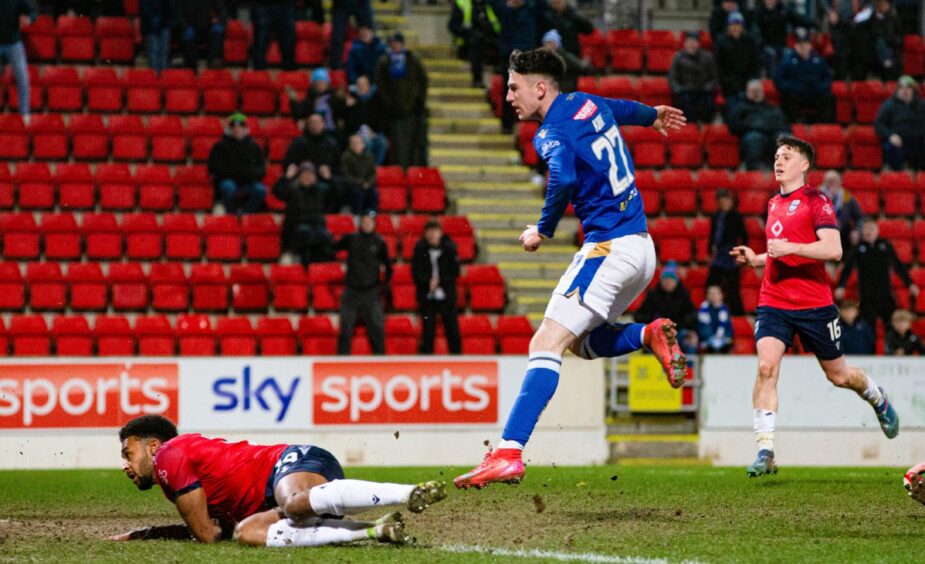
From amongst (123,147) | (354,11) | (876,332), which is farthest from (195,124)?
(876,332)

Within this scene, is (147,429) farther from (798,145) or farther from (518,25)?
(518,25)

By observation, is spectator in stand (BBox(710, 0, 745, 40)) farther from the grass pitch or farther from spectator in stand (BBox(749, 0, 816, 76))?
the grass pitch

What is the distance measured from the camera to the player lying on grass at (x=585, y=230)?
27.7ft

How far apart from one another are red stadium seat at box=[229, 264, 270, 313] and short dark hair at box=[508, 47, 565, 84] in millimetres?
9909

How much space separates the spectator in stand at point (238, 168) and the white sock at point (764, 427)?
10.4 metres

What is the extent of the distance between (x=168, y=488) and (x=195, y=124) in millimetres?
13904

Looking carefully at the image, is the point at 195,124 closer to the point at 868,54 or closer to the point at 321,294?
the point at 321,294

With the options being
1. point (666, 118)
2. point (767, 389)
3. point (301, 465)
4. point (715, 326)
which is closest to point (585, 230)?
point (666, 118)

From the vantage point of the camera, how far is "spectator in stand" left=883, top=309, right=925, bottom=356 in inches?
685

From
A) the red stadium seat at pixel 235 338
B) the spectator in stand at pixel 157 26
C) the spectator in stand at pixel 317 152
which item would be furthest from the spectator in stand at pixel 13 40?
the red stadium seat at pixel 235 338

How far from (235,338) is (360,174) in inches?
134

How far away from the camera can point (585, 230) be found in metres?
8.84

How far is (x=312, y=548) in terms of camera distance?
751 centimetres

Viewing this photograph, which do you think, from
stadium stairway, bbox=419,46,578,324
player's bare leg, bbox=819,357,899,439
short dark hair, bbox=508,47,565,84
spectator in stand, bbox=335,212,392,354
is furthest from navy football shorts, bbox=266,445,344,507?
stadium stairway, bbox=419,46,578,324
